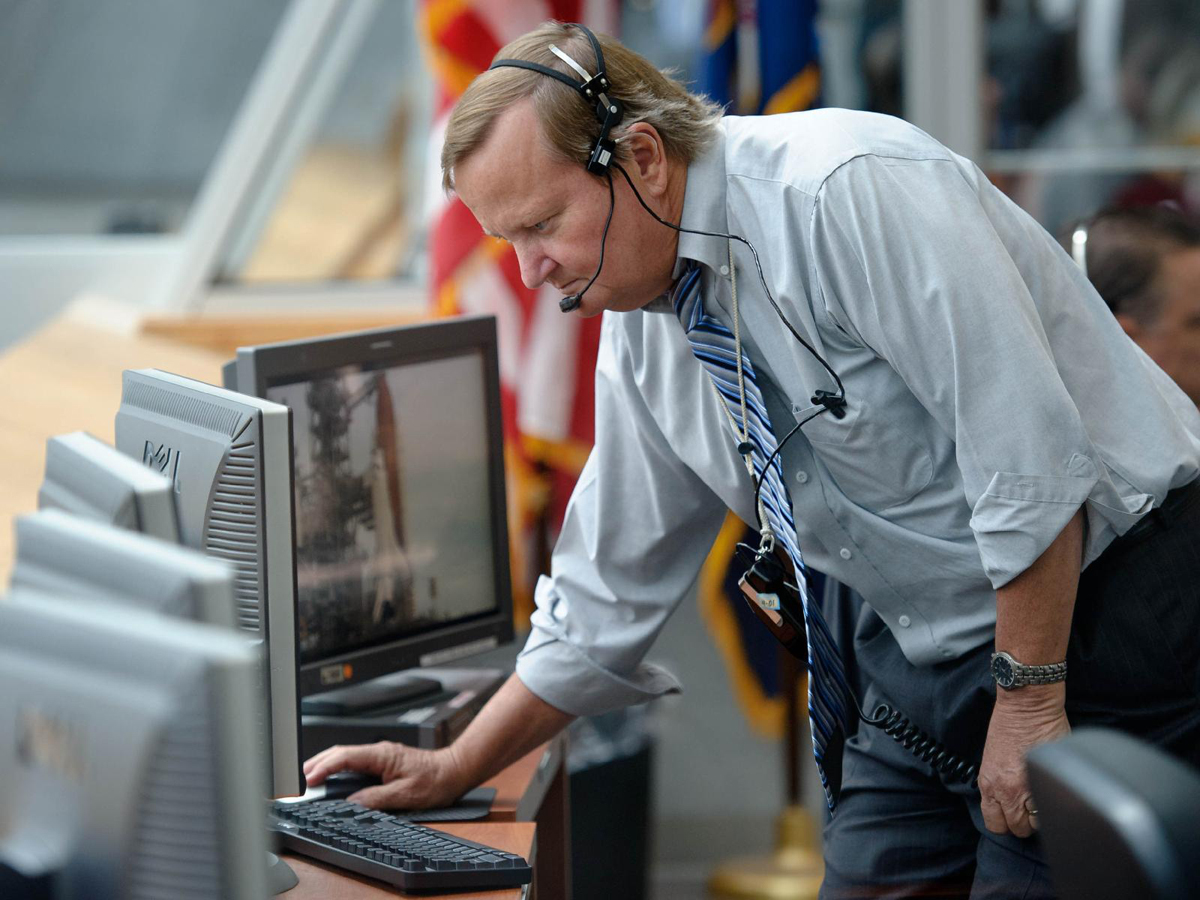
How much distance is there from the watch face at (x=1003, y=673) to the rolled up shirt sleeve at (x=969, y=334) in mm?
79

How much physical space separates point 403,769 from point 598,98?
0.72 metres

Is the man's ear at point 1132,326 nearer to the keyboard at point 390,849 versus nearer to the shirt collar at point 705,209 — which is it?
the shirt collar at point 705,209

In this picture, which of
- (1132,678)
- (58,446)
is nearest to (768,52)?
(1132,678)

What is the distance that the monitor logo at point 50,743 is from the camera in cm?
69

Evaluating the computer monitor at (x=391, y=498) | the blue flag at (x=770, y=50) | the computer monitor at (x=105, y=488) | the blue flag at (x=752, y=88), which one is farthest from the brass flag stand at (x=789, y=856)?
the computer monitor at (x=105, y=488)

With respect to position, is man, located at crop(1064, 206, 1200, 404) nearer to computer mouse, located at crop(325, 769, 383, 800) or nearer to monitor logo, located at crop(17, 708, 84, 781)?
computer mouse, located at crop(325, 769, 383, 800)

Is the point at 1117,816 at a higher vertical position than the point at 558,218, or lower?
lower

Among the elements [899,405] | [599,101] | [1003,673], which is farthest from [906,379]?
[599,101]

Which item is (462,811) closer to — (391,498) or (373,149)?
(391,498)

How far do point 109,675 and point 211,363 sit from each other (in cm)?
223

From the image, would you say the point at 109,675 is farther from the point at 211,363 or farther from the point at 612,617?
the point at 211,363

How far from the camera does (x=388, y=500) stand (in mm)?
1625

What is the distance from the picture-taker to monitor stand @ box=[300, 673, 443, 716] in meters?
1.63

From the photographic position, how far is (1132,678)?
4.30ft
